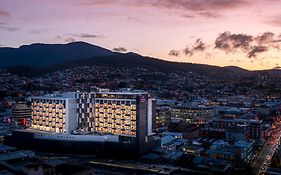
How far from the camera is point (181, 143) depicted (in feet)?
178

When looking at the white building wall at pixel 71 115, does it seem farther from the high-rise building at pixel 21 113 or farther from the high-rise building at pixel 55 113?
the high-rise building at pixel 21 113

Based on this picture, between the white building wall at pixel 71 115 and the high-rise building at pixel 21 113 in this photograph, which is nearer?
the white building wall at pixel 71 115

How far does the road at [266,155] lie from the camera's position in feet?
148

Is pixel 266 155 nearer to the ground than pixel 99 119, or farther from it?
nearer to the ground

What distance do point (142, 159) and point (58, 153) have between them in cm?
1208

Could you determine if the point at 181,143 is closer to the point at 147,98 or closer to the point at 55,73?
the point at 147,98

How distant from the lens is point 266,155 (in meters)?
53.6

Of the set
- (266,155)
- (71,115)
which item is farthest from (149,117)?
(266,155)

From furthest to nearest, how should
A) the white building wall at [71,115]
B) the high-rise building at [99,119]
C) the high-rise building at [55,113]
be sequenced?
the high-rise building at [55,113] < the white building wall at [71,115] < the high-rise building at [99,119]

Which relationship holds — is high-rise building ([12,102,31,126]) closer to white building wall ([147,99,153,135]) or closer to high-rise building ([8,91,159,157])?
high-rise building ([8,91,159,157])

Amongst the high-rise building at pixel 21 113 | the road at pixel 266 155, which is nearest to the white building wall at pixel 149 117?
the road at pixel 266 155

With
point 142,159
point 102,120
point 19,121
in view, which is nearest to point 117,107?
point 102,120

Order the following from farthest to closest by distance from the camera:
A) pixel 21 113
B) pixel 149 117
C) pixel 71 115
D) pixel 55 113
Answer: pixel 21 113, pixel 55 113, pixel 71 115, pixel 149 117

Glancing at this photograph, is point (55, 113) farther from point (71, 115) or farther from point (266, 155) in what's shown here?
point (266, 155)
